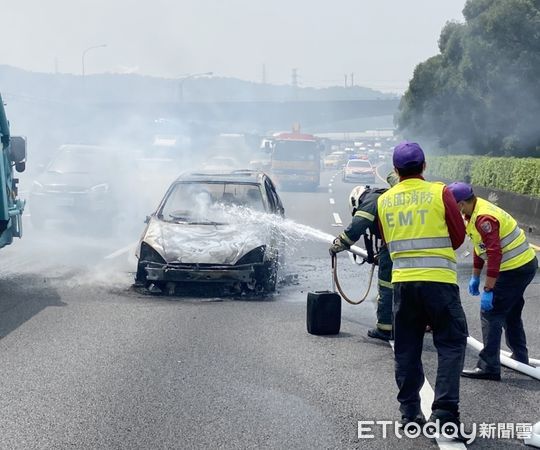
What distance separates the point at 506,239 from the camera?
7395mm

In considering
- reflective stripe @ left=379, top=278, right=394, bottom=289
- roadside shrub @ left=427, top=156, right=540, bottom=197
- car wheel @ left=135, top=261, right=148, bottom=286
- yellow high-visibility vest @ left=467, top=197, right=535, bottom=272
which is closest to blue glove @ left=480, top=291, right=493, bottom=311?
yellow high-visibility vest @ left=467, top=197, right=535, bottom=272

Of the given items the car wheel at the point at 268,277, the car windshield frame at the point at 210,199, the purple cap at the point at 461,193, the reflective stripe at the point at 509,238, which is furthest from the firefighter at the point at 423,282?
the car windshield frame at the point at 210,199

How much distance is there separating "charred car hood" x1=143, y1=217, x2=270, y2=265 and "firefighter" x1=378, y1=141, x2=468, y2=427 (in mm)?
5296

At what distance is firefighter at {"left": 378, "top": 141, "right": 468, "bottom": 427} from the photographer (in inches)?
238

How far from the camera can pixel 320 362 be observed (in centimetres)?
809

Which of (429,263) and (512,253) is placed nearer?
(429,263)

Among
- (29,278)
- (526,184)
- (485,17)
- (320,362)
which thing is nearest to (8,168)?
(29,278)

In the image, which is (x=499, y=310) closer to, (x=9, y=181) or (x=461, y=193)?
(x=461, y=193)

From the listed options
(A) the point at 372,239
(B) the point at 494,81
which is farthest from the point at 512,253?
(B) the point at 494,81

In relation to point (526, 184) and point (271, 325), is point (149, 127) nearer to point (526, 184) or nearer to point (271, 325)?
point (526, 184)

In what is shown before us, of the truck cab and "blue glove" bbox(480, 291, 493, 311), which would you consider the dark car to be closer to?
the truck cab

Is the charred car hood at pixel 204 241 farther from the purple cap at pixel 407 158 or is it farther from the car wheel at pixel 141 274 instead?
the purple cap at pixel 407 158

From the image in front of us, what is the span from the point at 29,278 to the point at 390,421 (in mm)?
8003

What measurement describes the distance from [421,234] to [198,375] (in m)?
2.34
